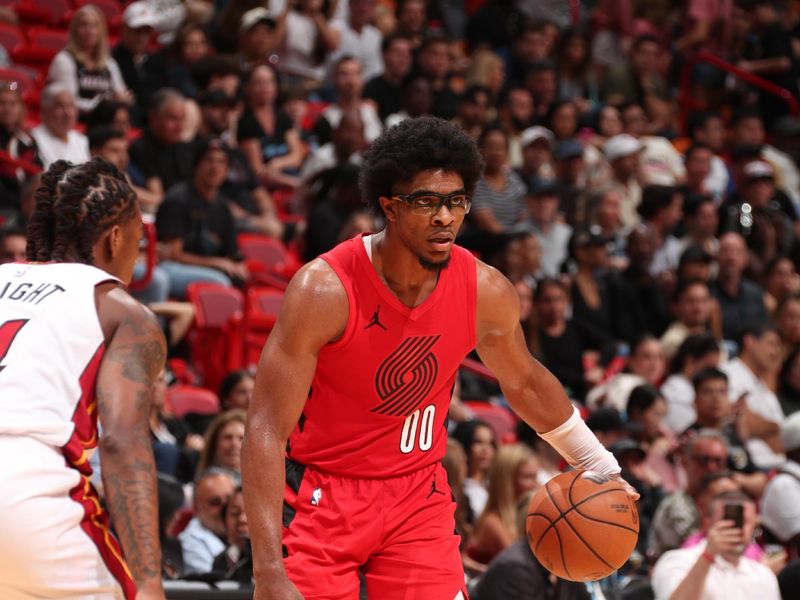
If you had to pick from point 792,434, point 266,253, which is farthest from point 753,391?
point 266,253

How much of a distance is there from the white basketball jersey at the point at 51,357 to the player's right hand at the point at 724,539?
3345 millimetres

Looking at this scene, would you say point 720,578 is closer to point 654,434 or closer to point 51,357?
point 654,434

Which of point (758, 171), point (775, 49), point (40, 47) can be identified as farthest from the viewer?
point (775, 49)

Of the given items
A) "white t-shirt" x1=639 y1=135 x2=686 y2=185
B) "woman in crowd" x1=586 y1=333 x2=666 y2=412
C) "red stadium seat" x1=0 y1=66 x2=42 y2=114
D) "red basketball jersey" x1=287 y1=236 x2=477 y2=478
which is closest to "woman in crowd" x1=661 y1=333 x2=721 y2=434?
"woman in crowd" x1=586 y1=333 x2=666 y2=412

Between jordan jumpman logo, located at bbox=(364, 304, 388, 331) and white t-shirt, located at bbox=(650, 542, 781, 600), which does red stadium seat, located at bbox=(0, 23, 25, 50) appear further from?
jordan jumpman logo, located at bbox=(364, 304, 388, 331)

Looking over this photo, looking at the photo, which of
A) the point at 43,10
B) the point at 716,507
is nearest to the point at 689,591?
the point at 716,507

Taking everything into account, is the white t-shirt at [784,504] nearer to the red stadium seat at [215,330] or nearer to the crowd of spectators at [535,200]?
the crowd of spectators at [535,200]

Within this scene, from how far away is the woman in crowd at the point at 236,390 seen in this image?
8.03 meters

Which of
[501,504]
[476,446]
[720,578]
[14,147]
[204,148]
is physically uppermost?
[14,147]

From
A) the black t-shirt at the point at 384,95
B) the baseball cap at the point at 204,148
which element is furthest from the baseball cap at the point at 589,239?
the baseball cap at the point at 204,148

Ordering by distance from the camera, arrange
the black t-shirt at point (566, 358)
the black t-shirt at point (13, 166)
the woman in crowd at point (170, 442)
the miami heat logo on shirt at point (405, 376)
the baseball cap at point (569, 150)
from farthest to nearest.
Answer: the baseball cap at point (569, 150) < the black t-shirt at point (566, 358) < the black t-shirt at point (13, 166) < the woman in crowd at point (170, 442) < the miami heat logo on shirt at point (405, 376)

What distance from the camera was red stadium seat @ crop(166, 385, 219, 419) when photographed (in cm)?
852

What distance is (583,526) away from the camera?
14.0ft

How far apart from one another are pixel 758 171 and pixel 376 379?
388 inches
